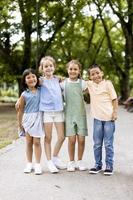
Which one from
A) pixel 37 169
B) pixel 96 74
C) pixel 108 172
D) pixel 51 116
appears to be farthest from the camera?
pixel 51 116

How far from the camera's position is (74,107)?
842cm

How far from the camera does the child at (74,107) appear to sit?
842 cm

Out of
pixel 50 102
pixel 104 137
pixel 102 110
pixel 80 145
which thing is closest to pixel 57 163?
pixel 80 145

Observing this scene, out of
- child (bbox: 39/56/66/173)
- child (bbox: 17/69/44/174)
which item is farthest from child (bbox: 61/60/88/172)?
child (bbox: 17/69/44/174)

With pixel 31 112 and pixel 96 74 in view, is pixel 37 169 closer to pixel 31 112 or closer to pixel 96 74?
pixel 31 112

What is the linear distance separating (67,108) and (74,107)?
0.37 feet

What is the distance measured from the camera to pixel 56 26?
3034cm

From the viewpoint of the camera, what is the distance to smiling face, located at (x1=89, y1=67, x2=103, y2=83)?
8.32 meters

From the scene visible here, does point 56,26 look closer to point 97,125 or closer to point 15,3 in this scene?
point 15,3

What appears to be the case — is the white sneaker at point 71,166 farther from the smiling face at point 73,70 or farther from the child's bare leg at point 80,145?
the smiling face at point 73,70

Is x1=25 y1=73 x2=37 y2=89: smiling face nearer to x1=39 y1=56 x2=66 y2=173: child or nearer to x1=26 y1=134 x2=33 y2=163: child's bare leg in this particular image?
x1=39 y1=56 x2=66 y2=173: child

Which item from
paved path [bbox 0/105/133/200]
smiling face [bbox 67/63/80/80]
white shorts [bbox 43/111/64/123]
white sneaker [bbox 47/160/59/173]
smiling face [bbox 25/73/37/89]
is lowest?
paved path [bbox 0/105/133/200]

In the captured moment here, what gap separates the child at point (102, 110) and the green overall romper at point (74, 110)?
0.18m

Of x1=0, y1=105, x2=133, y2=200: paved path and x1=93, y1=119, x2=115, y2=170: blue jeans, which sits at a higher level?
x1=93, y1=119, x2=115, y2=170: blue jeans
